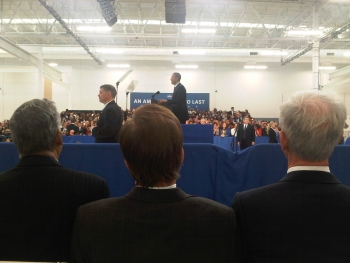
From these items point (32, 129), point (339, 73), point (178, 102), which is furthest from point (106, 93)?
point (339, 73)

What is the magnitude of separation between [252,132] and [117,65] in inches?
510

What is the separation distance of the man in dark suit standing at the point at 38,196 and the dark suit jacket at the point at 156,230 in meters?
0.41

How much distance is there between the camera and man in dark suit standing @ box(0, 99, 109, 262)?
1285 millimetres

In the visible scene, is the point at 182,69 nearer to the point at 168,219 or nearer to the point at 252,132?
the point at 252,132

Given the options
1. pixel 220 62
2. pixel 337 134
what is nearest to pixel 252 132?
Answer: pixel 337 134

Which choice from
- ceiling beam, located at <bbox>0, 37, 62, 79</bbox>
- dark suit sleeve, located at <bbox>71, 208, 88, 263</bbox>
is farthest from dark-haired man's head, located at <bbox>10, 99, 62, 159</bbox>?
ceiling beam, located at <bbox>0, 37, 62, 79</bbox>

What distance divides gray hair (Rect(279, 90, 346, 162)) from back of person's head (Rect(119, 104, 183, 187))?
0.45 m

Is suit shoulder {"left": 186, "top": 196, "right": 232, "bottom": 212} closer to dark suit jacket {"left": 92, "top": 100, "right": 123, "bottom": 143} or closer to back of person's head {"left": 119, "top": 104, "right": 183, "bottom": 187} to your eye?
back of person's head {"left": 119, "top": 104, "right": 183, "bottom": 187}

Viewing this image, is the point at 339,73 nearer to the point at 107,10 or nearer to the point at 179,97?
the point at 107,10

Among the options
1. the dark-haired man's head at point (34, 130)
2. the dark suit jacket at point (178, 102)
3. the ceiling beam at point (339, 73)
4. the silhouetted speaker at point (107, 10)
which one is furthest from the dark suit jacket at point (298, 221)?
the ceiling beam at point (339, 73)

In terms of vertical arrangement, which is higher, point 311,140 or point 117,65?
point 117,65

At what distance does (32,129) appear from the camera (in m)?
1.35

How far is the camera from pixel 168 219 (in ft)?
2.88

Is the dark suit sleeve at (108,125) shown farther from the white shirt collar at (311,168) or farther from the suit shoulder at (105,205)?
the white shirt collar at (311,168)
